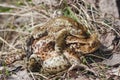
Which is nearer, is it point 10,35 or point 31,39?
point 31,39

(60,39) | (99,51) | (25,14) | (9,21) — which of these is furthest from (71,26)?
(9,21)

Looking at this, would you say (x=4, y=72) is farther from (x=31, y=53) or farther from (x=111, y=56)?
(x=111, y=56)

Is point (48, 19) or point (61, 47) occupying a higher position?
point (48, 19)

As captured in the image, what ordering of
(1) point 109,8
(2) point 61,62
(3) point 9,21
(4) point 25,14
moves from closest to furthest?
(2) point 61,62
(1) point 109,8
(4) point 25,14
(3) point 9,21

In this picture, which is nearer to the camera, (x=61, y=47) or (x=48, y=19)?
(x=61, y=47)

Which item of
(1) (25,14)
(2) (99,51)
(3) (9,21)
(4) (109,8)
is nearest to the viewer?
(2) (99,51)

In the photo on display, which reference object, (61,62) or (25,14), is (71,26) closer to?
(61,62)

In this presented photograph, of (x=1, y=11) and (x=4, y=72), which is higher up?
(x=1, y=11)
